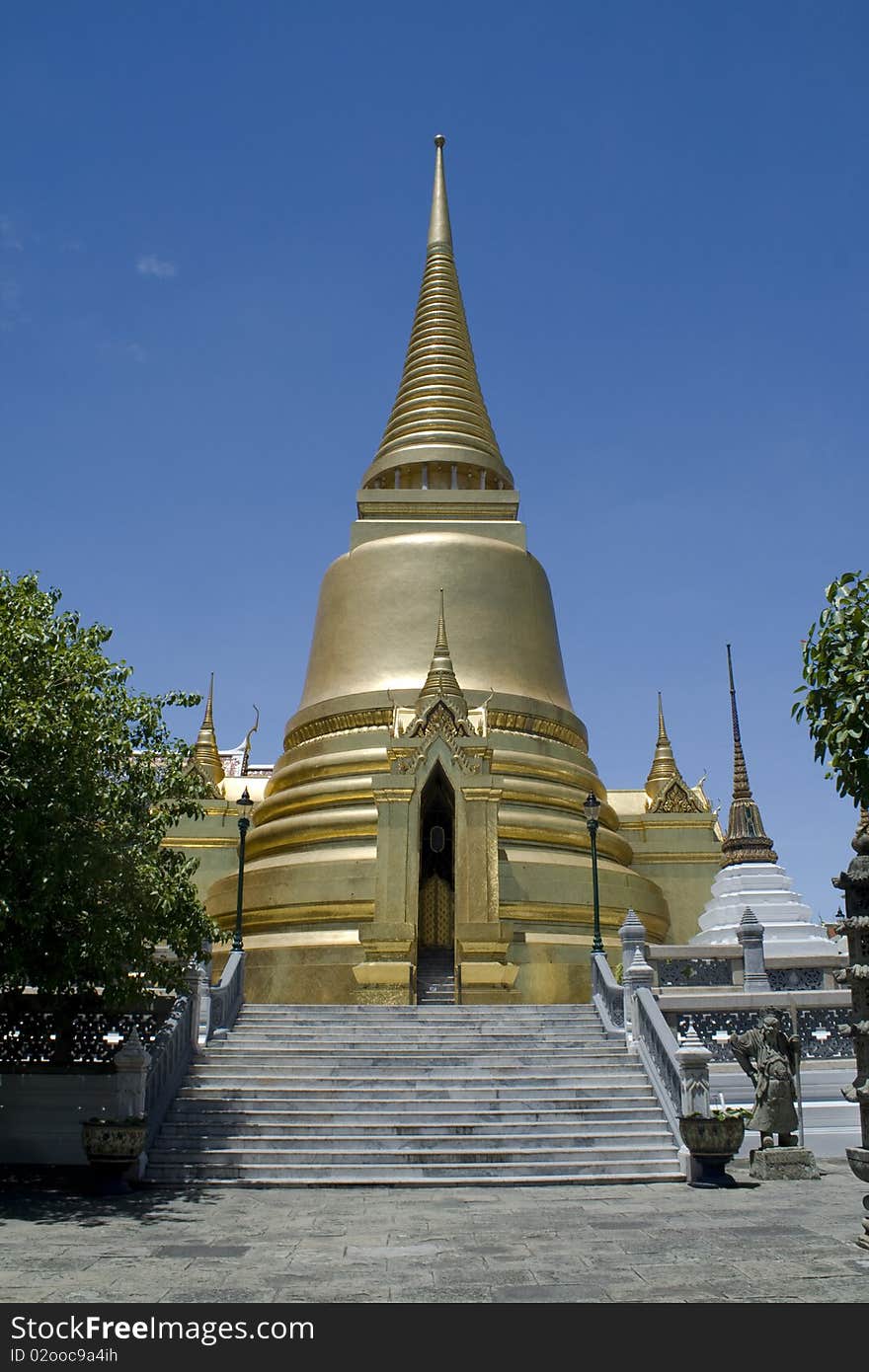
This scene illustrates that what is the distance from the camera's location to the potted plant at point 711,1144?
1226 centimetres

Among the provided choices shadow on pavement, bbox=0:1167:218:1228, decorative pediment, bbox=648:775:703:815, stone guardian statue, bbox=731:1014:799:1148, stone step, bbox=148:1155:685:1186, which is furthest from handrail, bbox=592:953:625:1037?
decorative pediment, bbox=648:775:703:815

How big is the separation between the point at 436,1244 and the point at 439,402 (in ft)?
89.5

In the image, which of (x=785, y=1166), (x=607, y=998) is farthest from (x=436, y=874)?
(x=785, y=1166)

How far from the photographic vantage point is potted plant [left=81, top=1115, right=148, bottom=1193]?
11570mm

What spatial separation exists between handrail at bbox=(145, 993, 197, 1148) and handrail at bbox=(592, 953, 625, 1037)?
5.98 m

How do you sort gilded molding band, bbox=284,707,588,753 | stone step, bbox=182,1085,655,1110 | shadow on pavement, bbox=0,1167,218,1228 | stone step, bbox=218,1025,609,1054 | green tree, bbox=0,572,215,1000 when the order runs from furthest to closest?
gilded molding band, bbox=284,707,588,753 → stone step, bbox=218,1025,609,1054 → stone step, bbox=182,1085,655,1110 → green tree, bbox=0,572,215,1000 → shadow on pavement, bbox=0,1167,218,1228

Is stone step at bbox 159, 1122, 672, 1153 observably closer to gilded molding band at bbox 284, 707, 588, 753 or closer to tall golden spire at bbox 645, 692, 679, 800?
gilded molding band at bbox 284, 707, 588, 753

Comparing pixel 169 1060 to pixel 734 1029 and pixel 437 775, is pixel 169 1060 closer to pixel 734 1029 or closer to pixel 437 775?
pixel 734 1029

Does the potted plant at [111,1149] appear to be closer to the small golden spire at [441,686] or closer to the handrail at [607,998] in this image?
the handrail at [607,998]

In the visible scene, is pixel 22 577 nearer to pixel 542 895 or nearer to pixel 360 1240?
pixel 360 1240

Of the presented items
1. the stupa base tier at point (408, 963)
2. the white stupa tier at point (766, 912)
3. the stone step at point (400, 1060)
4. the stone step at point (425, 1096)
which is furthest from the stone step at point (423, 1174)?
the white stupa tier at point (766, 912)

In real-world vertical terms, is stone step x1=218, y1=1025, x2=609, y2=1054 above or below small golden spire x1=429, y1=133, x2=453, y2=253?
below

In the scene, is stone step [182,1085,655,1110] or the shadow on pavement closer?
the shadow on pavement

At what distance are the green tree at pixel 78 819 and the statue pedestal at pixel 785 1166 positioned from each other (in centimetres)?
685
